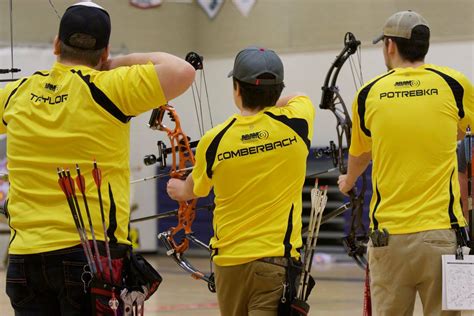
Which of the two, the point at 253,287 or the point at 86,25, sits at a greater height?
the point at 86,25

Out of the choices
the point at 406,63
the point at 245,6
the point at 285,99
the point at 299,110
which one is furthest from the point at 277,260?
the point at 245,6

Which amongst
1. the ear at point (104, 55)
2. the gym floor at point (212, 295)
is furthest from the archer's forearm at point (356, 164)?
the gym floor at point (212, 295)

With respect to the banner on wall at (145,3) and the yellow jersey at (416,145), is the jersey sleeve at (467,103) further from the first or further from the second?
the banner on wall at (145,3)

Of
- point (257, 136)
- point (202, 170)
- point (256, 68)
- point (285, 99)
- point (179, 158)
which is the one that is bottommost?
point (179, 158)

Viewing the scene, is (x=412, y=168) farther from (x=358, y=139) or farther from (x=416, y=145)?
(x=358, y=139)

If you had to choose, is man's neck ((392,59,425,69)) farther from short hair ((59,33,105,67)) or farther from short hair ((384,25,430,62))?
short hair ((59,33,105,67))

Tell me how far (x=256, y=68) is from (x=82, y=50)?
0.68 m

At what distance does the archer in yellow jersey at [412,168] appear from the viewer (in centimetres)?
358

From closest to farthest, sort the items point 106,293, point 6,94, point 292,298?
1. point 106,293
2. point 6,94
3. point 292,298

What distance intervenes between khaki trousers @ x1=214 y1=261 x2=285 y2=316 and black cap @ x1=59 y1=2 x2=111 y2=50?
898mm

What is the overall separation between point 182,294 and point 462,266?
19.2 feet

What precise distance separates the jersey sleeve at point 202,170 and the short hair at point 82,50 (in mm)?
568

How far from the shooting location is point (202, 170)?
3.48 metres

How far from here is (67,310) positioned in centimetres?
285
